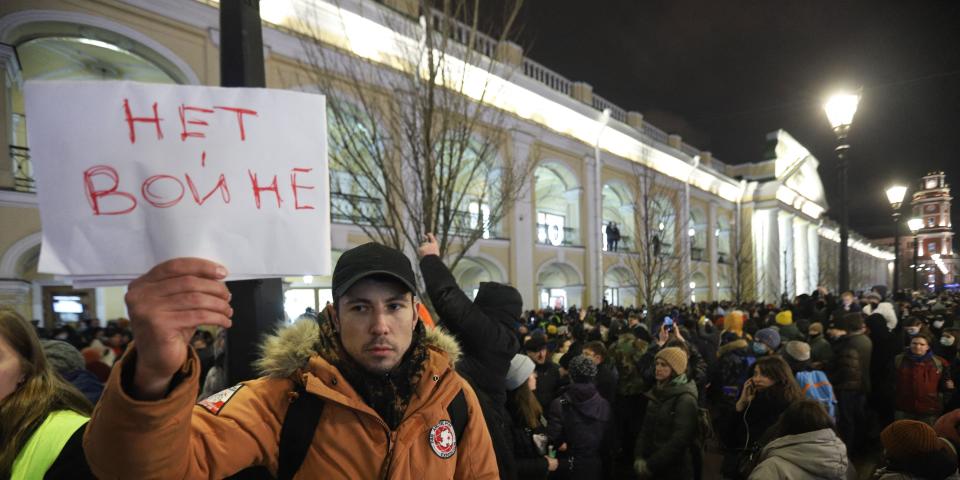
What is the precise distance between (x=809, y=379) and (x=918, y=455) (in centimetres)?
231

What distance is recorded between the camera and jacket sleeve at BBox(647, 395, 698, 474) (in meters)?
3.62

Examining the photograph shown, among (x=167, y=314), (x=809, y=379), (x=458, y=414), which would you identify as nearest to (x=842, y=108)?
(x=809, y=379)

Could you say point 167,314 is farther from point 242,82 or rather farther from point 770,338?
point 770,338

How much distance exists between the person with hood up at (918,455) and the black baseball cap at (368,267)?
2.54 m

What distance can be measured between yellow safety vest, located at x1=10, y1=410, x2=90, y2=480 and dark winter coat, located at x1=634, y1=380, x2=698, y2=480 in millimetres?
3669

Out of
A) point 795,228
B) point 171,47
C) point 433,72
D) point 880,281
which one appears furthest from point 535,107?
point 880,281

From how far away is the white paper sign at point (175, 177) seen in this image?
1.14 meters

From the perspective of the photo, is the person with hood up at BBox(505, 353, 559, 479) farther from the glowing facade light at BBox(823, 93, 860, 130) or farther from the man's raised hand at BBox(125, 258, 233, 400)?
the glowing facade light at BBox(823, 93, 860, 130)

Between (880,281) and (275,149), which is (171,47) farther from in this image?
(880,281)

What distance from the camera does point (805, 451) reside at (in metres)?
2.53

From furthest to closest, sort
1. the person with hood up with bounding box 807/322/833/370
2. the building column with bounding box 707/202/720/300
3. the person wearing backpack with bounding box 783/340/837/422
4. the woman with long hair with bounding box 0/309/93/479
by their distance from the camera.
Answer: the building column with bounding box 707/202/720/300, the person with hood up with bounding box 807/322/833/370, the person wearing backpack with bounding box 783/340/837/422, the woman with long hair with bounding box 0/309/93/479

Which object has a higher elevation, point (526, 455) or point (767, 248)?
point (767, 248)

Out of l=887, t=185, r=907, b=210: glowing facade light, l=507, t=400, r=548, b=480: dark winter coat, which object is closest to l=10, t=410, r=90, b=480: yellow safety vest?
l=507, t=400, r=548, b=480: dark winter coat

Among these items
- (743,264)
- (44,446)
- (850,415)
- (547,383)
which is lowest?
(850,415)
